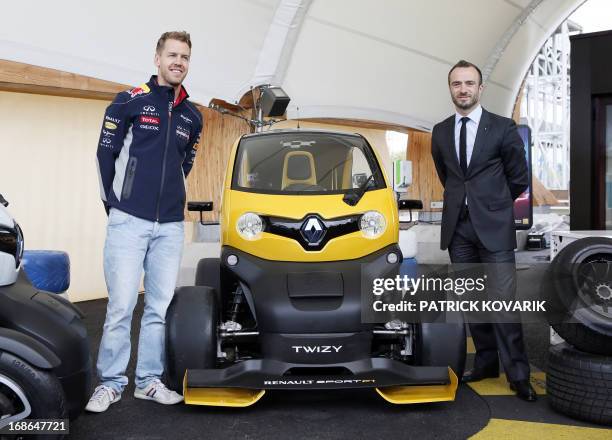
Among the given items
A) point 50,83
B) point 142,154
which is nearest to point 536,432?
point 142,154

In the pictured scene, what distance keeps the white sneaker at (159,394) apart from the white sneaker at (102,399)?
15 cm

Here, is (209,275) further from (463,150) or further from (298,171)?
(463,150)

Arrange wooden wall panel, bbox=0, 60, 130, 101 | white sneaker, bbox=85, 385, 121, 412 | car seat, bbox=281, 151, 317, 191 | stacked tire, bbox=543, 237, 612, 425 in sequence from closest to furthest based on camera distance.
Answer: stacked tire, bbox=543, 237, 612, 425 < white sneaker, bbox=85, 385, 121, 412 < car seat, bbox=281, 151, 317, 191 < wooden wall panel, bbox=0, 60, 130, 101

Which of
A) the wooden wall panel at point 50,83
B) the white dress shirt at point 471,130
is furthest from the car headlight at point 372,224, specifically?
the wooden wall panel at point 50,83

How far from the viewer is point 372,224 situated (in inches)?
130

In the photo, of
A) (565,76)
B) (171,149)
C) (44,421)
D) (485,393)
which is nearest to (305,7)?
(171,149)

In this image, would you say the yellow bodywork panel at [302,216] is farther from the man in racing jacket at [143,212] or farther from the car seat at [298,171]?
the man in racing jacket at [143,212]

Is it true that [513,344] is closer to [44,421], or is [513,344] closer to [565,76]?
[44,421]

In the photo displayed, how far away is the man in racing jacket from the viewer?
10.3 ft

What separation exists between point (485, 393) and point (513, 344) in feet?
1.04

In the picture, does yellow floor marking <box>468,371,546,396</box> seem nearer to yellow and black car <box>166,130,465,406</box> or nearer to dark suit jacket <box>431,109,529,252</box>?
yellow and black car <box>166,130,465,406</box>

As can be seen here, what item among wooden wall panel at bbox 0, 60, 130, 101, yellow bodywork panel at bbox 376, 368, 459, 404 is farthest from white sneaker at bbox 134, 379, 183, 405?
wooden wall panel at bbox 0, 60, 130, 101

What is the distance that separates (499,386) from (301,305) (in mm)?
1396

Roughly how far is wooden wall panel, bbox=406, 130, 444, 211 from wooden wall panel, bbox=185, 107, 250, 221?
16.5ft
